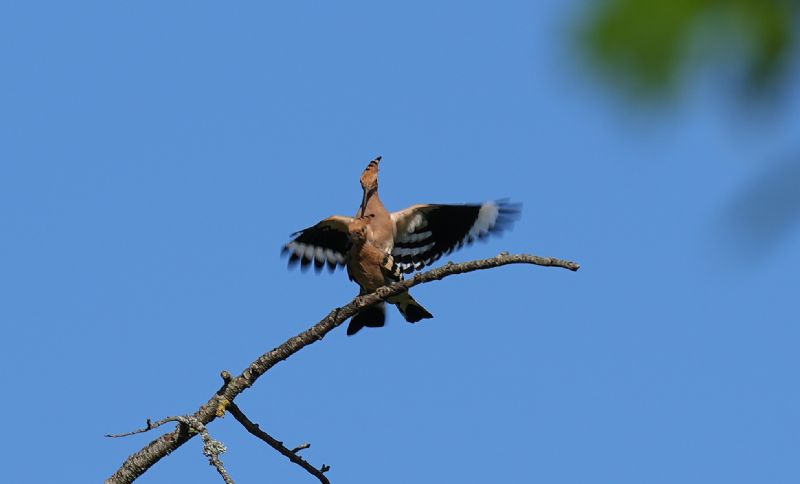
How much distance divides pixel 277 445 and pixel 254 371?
28 centimetres

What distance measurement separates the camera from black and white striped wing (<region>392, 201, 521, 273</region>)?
25.7 ft

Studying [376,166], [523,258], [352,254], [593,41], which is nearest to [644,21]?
[593,41]

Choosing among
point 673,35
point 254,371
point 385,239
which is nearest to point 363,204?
point 385,239

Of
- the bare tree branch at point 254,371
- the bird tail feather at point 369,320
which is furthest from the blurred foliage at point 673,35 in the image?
the bird tail feather at point 369,320

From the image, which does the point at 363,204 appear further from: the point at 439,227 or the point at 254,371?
the point at 254,371

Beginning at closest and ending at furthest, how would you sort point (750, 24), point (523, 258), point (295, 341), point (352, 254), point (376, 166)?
point (750, 24) → point (523, 258) → point (295, 341) → point (352, 254) → point (376, 166)

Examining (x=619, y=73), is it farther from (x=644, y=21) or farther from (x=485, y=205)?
(x=485, y=205)

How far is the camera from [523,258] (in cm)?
387

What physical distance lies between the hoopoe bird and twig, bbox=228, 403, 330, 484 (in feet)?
11.1

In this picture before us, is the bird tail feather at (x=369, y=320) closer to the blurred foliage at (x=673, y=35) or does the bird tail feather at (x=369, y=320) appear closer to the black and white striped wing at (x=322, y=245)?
the black and white striped wing at (x=322, y=245)

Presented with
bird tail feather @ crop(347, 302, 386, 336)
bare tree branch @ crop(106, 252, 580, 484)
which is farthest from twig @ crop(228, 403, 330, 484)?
bird tail feather @ crop(347, 302, 386, 336)

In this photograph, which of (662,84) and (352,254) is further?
(352,254)

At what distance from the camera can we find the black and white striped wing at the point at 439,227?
7836 millimetres

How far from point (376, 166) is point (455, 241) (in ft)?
2.72
